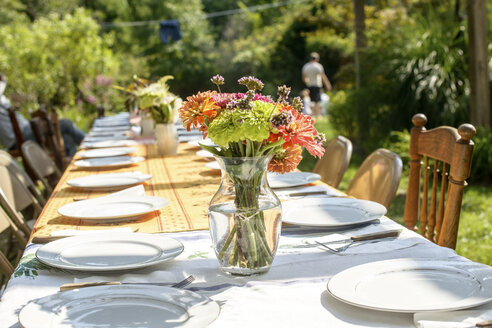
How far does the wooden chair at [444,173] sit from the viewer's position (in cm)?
189

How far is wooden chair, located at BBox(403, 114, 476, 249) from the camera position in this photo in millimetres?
1895

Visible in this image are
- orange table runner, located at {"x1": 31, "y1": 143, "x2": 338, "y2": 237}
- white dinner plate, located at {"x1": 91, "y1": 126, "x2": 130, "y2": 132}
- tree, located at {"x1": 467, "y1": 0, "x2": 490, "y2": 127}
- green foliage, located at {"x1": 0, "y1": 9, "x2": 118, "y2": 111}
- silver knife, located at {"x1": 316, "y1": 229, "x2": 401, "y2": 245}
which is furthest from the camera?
green foliage, located at {"x1": 0, "y1": 9, "x2": 118, "y2": 111}

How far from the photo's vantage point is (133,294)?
45.2 inches

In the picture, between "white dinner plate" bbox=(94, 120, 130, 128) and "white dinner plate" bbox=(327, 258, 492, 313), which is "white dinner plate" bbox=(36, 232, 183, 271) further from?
"white dinner plate" bbox=(94, 120, 130, 128)

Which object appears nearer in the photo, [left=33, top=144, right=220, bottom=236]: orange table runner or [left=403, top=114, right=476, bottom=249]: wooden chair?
[left=33, top=144, right=220, bottom=236]: orange table runner

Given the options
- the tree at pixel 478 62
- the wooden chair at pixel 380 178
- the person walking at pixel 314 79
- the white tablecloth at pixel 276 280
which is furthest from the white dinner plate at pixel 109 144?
the person walking at pixel 314 79

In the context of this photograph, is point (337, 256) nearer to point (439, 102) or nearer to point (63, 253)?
point (63, 253)

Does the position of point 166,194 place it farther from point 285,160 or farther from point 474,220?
point 474,220

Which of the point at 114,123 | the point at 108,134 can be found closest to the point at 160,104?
the point at 108,134

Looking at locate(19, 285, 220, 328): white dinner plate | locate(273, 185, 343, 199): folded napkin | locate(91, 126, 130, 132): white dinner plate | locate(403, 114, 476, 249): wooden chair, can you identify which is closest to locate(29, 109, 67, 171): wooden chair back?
locate(91, 126, 130, 132): white dinner plate

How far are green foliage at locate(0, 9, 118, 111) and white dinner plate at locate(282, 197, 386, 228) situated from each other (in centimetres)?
1087

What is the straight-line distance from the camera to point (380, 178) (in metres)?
2.40

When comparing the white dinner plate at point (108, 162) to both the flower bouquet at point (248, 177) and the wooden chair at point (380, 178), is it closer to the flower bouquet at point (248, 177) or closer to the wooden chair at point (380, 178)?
the wooden chair at point (380, 178)

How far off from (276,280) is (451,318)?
38cm
